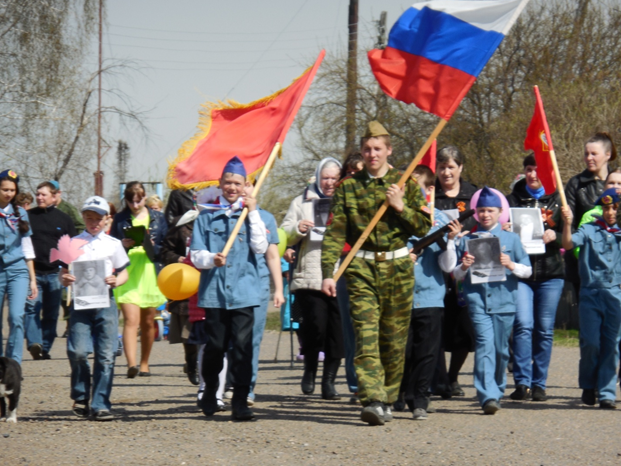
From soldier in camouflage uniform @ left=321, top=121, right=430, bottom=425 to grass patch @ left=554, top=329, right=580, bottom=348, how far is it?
7.26m

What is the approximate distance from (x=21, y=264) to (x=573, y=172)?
13.9m

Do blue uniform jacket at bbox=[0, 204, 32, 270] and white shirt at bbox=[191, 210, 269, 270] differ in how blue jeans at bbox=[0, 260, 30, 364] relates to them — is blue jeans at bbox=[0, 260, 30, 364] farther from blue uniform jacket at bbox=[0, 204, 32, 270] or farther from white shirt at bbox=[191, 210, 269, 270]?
white shirt at bbox=[191, 210, 269, 270]

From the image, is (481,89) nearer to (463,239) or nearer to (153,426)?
(463,239)

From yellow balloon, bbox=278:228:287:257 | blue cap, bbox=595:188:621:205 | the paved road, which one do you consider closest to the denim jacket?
yellow balloon, bbox=278:228:287:257

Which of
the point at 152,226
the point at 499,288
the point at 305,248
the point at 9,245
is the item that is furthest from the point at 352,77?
the point at 499,288

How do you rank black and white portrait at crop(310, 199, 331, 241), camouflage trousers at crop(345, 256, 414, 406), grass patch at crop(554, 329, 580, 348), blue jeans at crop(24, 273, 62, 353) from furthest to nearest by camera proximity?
1. grass patch at crop(554, 329, 580, 348)
2. blue jeans at crop(24, 273, 62, 353)
3. black and white portrait at crop(310, 199, 331, 241)
4. camouflage trousers at crop(345, 256, 414, 406)

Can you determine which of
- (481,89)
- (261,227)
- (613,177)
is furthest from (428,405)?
(481,89)

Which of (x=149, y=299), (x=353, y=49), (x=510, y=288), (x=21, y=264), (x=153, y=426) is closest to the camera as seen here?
(x=153, y=426)

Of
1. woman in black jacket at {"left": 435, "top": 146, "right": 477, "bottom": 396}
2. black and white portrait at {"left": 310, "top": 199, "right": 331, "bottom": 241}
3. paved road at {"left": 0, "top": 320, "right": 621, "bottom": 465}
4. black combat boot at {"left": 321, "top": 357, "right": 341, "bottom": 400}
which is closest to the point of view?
paved road at {"left": 0, "top": 320, "right": 621, "bottom": 465}

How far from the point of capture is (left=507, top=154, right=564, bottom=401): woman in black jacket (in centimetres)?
923

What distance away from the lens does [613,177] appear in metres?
8.96

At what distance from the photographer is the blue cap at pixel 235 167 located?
820cm

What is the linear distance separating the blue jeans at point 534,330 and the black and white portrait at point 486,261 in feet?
2.68

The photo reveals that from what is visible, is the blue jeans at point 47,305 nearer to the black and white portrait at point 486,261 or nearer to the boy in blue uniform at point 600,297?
the black and white portrait at point 486,261
